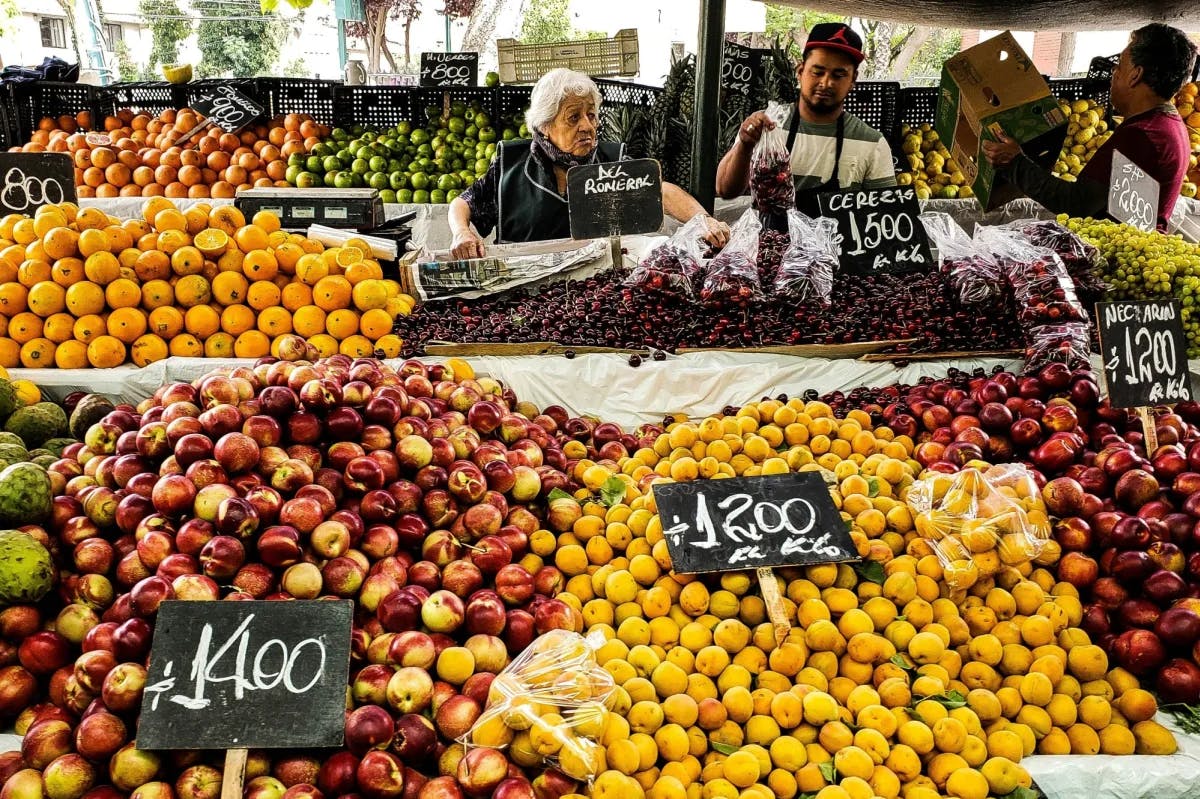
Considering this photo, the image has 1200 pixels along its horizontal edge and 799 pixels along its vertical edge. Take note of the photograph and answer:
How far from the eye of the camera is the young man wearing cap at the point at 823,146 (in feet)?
13.4

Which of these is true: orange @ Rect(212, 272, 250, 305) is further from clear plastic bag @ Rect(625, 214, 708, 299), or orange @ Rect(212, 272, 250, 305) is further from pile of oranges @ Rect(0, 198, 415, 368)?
clear plastic bag @ Rect(625, 214, 708, 299)

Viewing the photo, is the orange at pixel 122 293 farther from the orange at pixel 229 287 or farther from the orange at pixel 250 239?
the orange at pixel 250 239

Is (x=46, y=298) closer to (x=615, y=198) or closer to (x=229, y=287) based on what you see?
(x=229, y=287)

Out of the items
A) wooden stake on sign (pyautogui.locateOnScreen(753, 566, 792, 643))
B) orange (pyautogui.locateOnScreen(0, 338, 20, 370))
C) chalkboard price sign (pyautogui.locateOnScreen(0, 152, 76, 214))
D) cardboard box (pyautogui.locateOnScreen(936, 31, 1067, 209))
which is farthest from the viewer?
cardboard box (pyautogui.locateOnScreen(936, 31, 1067, 209))

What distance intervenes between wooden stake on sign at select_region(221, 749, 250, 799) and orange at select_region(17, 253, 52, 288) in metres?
2.49

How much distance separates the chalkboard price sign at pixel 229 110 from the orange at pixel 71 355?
371 cm

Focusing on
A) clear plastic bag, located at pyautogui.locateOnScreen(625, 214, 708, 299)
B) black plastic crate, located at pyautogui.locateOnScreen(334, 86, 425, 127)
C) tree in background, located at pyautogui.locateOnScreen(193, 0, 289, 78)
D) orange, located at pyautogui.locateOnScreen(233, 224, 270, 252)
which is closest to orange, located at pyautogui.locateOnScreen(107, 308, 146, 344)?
orange, located at pyautogui.locateOnScreen(233, 224, 270, 252)

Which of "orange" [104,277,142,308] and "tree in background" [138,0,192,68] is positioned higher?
"tree in background" [138,0,192,68]

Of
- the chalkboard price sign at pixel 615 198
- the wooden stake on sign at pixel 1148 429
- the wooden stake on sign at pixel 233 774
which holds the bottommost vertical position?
the wooden stake on sign at pixel 233 774

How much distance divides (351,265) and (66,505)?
1.64m

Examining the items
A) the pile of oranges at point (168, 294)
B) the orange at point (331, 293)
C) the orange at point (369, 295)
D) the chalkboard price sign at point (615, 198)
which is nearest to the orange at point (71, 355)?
the pile of oranges at point (168, 294)

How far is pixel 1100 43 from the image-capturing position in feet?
73.3

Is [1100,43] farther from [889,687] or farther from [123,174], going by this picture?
[889,687]

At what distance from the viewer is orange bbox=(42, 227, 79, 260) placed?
116 inches
